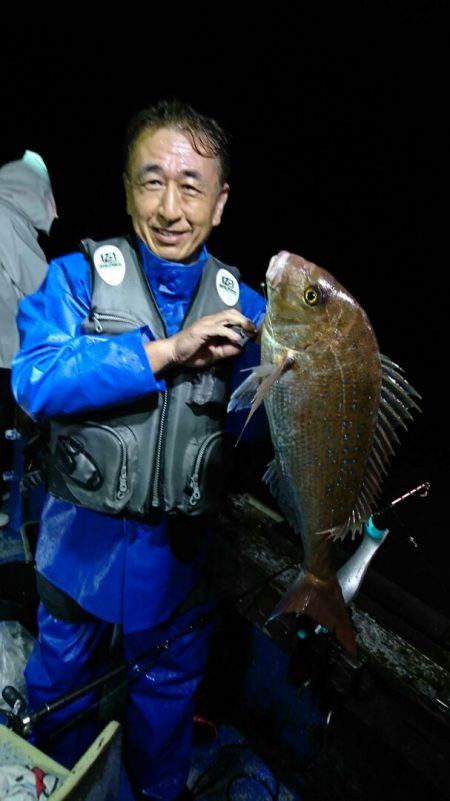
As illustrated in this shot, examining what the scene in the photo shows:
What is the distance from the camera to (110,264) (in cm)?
→ 192

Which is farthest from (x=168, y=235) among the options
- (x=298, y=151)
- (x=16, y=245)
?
(x=298, y=151)

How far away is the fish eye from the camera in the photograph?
1.52 metres

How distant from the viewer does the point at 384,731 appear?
6.54 feet

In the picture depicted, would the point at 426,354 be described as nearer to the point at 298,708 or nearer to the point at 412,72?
the point at 412,72

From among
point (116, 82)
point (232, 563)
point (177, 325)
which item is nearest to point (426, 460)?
point (232, 563)

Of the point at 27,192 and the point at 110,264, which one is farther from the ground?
the point at 110,264

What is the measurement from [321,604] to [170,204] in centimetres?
176

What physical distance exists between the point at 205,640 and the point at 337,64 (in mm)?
21310

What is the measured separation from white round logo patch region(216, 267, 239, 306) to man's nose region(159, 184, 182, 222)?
0.40 metres

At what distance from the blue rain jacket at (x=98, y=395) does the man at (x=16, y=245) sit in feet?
7.69

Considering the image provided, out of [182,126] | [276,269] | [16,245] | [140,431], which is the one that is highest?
[182,126]

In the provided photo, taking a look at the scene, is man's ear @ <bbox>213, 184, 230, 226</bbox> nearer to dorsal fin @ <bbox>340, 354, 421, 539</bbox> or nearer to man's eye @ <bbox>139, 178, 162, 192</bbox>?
man's eye @ <bbox>139, 178, 162, 192</bbox>

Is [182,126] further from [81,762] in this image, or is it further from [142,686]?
[142,686]

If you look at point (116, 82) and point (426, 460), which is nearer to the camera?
point (426, 460)
